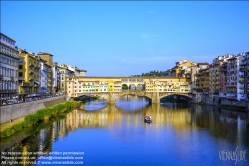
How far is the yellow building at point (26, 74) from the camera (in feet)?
138

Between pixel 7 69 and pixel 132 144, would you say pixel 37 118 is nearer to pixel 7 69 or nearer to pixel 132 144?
pixel 7 69

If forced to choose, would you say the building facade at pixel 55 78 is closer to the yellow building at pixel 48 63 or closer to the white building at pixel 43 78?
the yellow building at pixel 48 63

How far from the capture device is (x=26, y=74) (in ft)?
142

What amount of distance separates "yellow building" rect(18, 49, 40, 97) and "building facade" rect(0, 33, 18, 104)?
4688 millimetres

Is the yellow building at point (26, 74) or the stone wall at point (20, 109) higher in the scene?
the yellow building at point (26, 74)

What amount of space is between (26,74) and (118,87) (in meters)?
30.8

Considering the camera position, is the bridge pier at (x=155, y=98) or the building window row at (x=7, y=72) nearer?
the building window row at (x=7, y=72)

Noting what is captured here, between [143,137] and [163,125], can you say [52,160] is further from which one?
[163,125]

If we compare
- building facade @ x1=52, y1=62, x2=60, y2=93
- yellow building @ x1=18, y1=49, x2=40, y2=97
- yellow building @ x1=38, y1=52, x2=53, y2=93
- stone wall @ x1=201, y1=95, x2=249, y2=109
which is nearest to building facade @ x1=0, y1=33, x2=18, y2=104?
yellow building @ x1=18, y1=49, x2=40, y2=97

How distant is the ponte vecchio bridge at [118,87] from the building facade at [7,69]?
28550 mm

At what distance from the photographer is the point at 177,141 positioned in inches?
1046

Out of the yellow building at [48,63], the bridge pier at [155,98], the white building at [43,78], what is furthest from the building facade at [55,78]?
the bridge pier at [155,98]

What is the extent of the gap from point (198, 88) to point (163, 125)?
3758 cm

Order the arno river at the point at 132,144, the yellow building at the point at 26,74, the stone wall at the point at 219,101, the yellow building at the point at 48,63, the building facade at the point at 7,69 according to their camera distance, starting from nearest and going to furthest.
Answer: the arno river at the point at 132,144 → the building facade at the point at 7,69 → the yellow building at the point at 26,74 → the stone wall at the point at 219,101 → the yellow building at the point at 48,63
